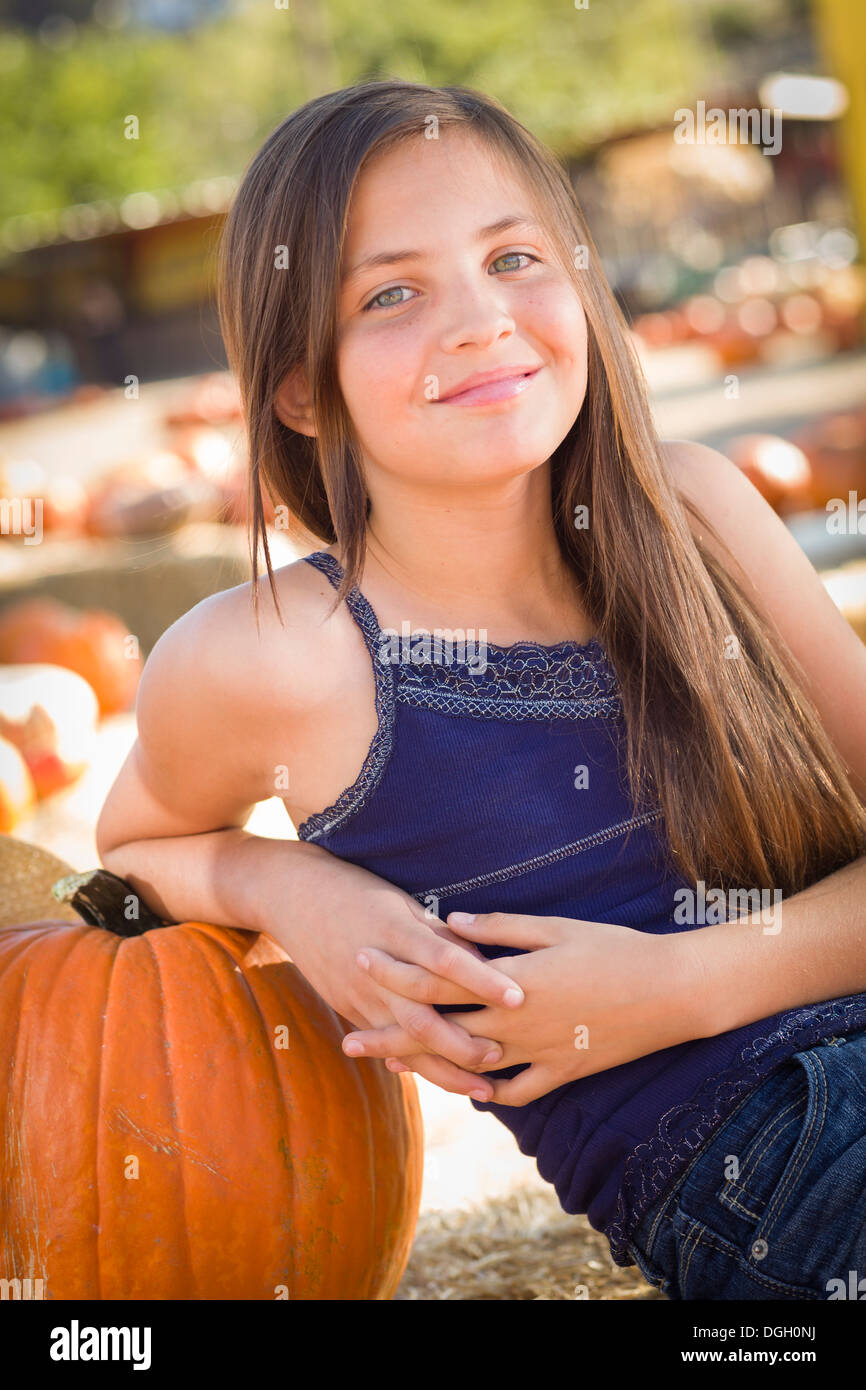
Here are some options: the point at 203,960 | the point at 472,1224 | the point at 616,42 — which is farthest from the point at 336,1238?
the point at 616,42

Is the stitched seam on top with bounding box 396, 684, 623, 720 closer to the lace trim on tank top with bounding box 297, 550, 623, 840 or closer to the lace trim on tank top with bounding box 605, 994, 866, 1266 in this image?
the lace trim on tank top with bounding box 297, 550, 623, 840

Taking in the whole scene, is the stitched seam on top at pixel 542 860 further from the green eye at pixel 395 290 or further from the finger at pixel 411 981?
the green eye at pixel 395 290

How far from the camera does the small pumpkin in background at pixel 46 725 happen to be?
4309 mm

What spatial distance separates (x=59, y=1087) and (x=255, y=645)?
57 cm

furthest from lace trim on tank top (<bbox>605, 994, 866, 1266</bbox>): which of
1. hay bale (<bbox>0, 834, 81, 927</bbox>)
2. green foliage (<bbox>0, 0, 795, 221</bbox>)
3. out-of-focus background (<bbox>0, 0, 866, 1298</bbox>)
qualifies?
green foliage (<bbox>0, 0, 795, 221</bbox>)

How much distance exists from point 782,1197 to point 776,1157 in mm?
41

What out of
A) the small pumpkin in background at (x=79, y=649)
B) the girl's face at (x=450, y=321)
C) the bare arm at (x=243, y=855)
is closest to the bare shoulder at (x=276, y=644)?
the bare arm at (x=243, y=855)

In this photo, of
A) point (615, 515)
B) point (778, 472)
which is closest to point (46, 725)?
point (615, 515)

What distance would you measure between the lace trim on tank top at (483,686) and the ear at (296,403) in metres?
0.18

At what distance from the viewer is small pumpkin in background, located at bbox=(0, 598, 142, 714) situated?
16.8ft

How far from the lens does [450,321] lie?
145 cm
